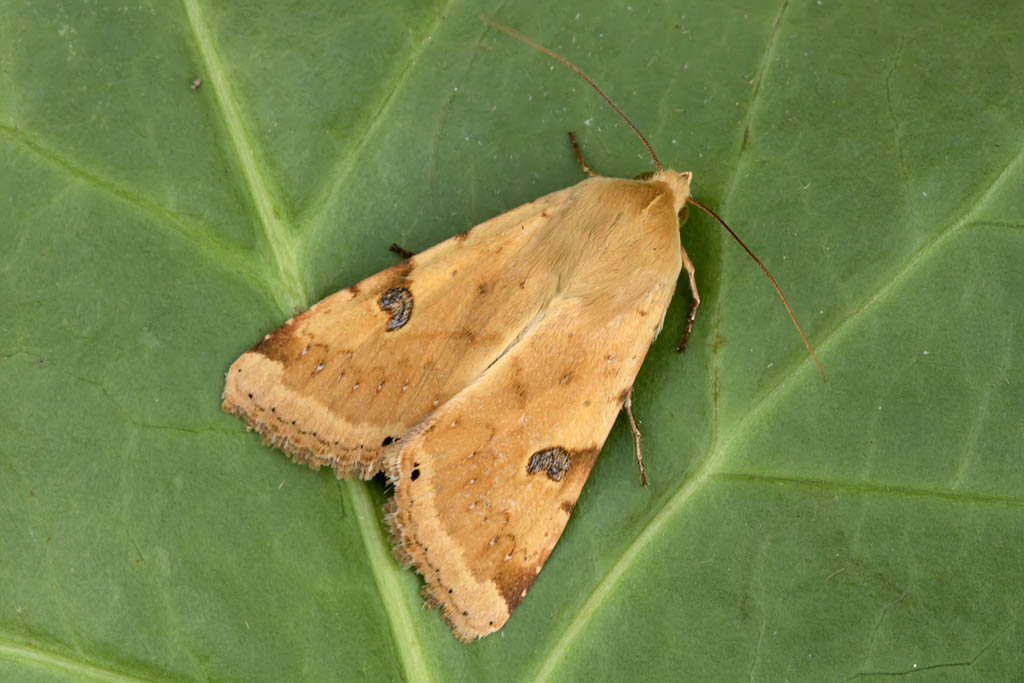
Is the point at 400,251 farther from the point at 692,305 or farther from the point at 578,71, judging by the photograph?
the point at 692,305

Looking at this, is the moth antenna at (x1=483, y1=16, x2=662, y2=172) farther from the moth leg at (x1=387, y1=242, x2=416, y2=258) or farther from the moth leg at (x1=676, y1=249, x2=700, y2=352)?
the moth leg at (x1=387, y1=242, x2=416, y2=258)

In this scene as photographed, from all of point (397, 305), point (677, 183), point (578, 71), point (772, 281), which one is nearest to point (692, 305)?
point (772, 281)

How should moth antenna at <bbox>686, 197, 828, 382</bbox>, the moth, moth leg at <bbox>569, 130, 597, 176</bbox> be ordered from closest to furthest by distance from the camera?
the moth → moth antenna at <bbox>686, 197, 828, 382</bbox> → moth leg at <bbox>569, 130, 597, 176</bbox>

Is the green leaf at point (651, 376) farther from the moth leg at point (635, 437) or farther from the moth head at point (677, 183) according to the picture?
the moth head at point (677, 183)

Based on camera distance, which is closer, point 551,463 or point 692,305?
point 551,463

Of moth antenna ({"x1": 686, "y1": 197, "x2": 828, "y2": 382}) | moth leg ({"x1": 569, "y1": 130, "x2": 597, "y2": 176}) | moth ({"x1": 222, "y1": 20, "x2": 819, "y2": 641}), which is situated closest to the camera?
moth ({"x1": 222, "y1": 20, "x2": 819, "y2": 641})

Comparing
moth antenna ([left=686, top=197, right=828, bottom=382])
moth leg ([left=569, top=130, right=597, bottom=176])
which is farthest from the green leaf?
moth leg ([left=569, top=130, right=597, bottom=176])

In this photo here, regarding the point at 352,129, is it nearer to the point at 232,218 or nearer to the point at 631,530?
the point at 232,218
